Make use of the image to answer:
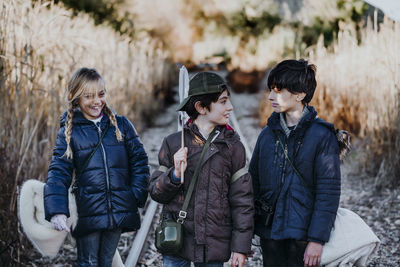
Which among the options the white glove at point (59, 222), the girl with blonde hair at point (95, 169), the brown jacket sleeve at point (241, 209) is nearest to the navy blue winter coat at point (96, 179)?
the girl with blonde hair at point (95, 169)

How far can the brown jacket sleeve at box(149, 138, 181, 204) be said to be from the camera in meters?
2.52

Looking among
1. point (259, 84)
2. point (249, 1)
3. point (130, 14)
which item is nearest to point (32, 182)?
point (259, 84)

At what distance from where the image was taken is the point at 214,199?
2582 mm

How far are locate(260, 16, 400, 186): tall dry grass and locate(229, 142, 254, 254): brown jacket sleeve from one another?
3478 mm

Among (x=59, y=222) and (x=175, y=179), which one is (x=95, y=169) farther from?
(x=175, y=179)

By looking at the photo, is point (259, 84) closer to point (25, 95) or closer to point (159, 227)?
point (25, 95)

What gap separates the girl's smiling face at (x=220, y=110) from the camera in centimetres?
262

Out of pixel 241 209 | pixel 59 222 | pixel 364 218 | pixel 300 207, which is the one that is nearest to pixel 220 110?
pixel 241 209

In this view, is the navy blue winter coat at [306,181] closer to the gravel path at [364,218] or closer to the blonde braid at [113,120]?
the blonde braid at [113,120]

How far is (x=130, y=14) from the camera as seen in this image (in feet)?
62.0

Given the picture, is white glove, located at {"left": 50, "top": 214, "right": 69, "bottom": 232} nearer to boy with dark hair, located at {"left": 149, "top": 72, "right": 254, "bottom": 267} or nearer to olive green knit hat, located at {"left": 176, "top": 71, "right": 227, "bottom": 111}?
boy with dark hair, located at {"left": 149, "top": 72, "right": 254, "bottom": 267}

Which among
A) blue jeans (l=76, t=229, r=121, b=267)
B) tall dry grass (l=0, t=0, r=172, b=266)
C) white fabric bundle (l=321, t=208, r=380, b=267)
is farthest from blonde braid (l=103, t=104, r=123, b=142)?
white fabric bundle (l=321, t=208, r=380, b=267)

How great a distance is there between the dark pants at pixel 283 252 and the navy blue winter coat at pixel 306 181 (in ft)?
0.24

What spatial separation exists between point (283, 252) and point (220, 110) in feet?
2.90
